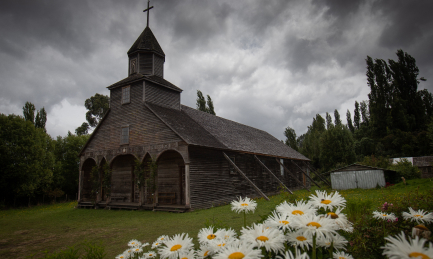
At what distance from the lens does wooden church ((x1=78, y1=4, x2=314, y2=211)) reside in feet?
54.5

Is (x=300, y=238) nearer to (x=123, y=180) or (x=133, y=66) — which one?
(x=123, y=180)

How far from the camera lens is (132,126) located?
747 inches

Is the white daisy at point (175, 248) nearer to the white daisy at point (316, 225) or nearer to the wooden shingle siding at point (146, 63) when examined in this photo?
the white daisy at point (316, 225)

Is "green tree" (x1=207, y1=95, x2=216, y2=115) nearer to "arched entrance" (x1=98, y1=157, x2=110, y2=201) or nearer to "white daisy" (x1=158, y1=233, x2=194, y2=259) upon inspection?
"arched entrance" (x1=98, y1=157, x2=110, y2=201)

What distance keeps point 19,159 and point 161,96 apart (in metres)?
19.0

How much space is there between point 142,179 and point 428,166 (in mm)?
40488

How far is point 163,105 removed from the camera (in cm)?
2061

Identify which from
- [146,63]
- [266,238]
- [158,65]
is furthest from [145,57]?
[266,238]

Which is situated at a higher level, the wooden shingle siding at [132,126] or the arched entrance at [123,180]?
the wooden shingle siding at [132,126]

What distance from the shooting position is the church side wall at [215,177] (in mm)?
16125

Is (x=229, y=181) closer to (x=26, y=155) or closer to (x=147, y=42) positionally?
(x=147, y=42)

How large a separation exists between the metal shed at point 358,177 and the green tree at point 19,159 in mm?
32988

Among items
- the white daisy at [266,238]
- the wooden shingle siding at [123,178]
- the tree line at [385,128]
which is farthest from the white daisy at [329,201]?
the tree line at [385,128]

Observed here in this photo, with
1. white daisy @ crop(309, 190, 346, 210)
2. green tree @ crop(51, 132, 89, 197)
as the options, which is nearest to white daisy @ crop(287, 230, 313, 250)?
white daisy @ crop(309, 190, 346, 210)
